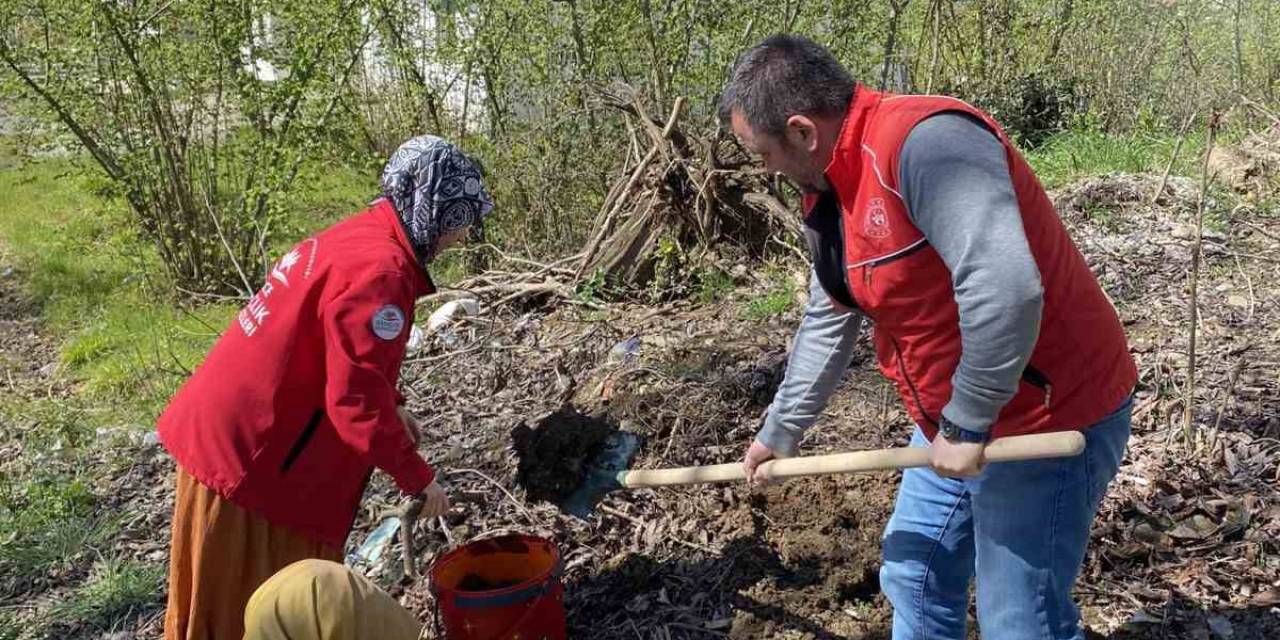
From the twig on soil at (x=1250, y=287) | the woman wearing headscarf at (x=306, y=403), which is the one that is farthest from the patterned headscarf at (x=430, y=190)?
the twig on soil at (x=1250, y=287)

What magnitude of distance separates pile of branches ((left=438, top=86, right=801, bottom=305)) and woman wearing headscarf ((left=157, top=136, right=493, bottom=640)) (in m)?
3.28

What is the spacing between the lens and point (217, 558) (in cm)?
295

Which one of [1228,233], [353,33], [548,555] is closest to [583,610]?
[548,555]

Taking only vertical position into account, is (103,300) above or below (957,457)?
below

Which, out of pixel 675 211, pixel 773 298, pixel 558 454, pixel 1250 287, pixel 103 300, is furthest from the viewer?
pixel 103 300

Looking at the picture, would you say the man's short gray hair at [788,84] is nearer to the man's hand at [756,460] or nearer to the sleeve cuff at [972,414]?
the sleeve cuff at [972,414]

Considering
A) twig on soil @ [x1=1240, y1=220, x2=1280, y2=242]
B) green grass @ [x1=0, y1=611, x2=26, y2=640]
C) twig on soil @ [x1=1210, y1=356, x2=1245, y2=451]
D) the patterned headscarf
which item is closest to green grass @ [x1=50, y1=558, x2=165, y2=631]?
green grass @ [x1=0, y1=611, x2=26, y2=640]

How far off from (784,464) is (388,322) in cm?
112

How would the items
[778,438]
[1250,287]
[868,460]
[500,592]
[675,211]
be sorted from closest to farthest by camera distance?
[868,460] < [778,438] < [500,592] < [1250,287] < [675,211]

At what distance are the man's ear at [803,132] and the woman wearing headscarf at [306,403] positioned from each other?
1.01 m

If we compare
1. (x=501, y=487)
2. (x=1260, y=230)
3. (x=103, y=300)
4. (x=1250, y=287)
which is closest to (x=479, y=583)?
(x=501, y=487)

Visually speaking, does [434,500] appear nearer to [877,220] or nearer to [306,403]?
[306,403]

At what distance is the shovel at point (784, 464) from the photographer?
7.15 ft

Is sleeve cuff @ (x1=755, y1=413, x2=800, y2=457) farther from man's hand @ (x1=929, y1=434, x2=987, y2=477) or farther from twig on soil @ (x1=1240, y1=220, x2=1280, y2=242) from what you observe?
twig on soil @ (x1=1240, y1=220, x2=1280, y2=242)
